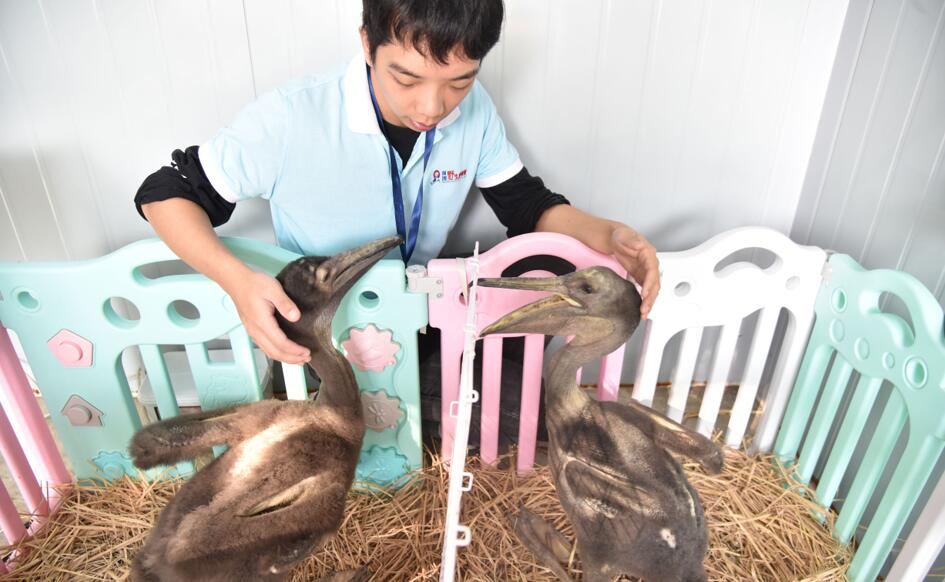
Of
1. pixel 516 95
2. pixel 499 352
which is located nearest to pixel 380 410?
pixel 499 352

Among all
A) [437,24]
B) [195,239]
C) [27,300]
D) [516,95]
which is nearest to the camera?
[437,24]

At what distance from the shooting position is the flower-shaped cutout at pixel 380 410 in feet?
3.40

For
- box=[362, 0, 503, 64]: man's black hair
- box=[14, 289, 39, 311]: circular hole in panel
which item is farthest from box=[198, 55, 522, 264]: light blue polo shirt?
box=[14, 289, 39, 311]: circular hole in panel

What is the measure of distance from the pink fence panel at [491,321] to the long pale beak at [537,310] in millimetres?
135

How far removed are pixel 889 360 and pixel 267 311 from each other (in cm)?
96

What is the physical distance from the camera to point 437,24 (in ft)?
2.40

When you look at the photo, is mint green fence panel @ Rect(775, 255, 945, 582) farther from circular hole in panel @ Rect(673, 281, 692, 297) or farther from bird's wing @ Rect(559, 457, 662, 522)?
bird's wing @ Rect(559, 457, 662, 522)

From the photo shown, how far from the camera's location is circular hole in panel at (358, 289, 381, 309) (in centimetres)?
96

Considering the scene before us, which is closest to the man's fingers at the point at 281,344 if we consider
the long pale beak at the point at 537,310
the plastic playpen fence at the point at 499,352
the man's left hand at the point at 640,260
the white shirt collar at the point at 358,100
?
the plastic playpen fence at the point at 499,352

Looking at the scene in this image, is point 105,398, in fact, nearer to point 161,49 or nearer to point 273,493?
point 273,493

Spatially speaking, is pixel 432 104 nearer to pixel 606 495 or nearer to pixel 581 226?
pixel 581 226

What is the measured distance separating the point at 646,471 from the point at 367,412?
0.49 m

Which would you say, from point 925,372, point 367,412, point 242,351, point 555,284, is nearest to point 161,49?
point 242,351

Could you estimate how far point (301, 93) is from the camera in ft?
3.16
